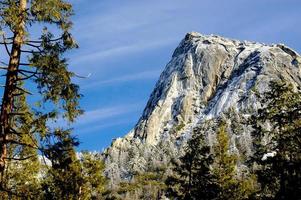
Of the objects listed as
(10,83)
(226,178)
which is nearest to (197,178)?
(226,178)

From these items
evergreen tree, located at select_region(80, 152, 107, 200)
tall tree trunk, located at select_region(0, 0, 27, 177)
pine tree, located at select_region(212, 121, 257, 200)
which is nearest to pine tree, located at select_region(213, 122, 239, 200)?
pine tree, located at select_region(212, 121, 257, 200)

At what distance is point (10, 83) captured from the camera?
15570 mm

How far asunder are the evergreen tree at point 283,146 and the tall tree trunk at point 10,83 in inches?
694

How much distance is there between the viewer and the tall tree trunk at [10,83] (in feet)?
49.5

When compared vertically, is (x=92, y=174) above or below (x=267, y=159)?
above

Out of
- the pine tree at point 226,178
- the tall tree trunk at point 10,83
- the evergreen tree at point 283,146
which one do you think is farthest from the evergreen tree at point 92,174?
the tall tree trunk at point 10,83

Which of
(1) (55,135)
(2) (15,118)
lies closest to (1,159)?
(1) (55,135)

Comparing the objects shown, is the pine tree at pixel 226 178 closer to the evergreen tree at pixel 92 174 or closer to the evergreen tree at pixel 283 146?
the evergreen tree at pixel 283 146

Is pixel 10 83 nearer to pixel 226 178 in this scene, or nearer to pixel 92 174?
pixel 92 174

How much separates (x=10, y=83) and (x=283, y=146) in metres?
19.8

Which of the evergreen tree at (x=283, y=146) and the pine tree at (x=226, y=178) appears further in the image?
the pine tree at (x=226, y=178)

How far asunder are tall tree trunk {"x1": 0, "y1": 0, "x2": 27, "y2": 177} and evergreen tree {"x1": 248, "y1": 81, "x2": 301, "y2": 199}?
17637 mm

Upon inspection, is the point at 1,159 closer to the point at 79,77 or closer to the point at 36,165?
the point at 79,77

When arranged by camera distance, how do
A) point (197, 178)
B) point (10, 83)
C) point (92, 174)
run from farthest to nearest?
1. point (92, 174)
2. point (197, 178)
3. point (10, 83)
